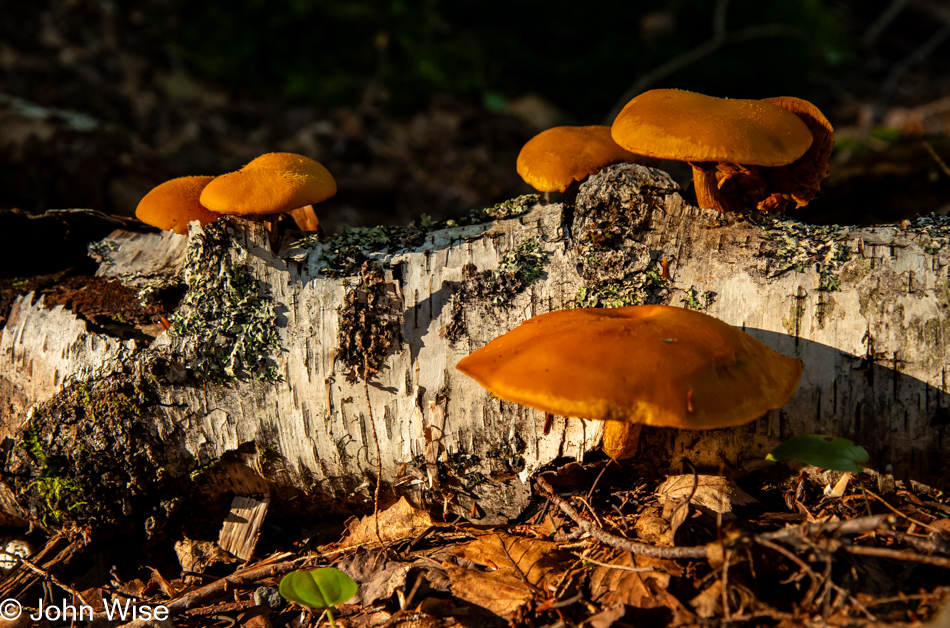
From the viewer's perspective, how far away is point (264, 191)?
2332 millimetres

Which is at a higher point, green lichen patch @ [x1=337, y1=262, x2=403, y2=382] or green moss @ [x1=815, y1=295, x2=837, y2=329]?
green moss @ [x1=815, y1=295, x2=837, y2=329]

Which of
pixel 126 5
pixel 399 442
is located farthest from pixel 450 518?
pixel 126 5

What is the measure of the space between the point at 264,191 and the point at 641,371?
66.7 inches

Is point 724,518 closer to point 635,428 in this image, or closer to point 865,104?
point 635,428

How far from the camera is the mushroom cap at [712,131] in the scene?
209 cm

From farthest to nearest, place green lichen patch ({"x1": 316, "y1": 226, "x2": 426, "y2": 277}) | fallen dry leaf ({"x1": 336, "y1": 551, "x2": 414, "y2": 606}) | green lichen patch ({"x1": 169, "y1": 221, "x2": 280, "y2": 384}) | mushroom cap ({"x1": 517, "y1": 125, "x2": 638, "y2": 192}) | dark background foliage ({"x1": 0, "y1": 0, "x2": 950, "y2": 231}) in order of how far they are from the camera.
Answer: dark background foliage ({"x1": 0, "y1": 0, "x2": 950, "y2": 231}) < mushroom cap ({"x1": 517, "y1": 125, "x2": 638, "y2": 192}) < green lichen patch ({"x1": 316, "y1": 226, "x2": 426, "y2": 277}) < green lichen patch ({"x1": 169, "y1": 221, "x2": 280, "y2": 384}) < fallen dry leaf ({"x1": 336, "y1": 551, "x2": 414, "y2": 606})

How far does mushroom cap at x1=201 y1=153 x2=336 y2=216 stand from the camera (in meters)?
2.31

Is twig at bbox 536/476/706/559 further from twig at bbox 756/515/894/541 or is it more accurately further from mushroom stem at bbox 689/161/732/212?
mushroom stem at bbox 689/161/732/212

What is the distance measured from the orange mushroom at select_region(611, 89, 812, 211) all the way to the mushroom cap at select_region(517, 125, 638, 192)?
425 mm

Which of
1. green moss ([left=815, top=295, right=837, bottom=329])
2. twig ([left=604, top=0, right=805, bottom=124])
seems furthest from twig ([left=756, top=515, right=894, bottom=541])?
twig ([left=604, top=0, right=805, bottom=124])

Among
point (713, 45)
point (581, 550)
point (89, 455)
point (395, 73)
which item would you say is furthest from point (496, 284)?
point (713, 45)

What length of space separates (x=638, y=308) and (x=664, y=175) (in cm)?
87

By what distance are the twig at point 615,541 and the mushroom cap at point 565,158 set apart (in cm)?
144

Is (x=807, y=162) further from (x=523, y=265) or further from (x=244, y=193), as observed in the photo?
(x=244, y=193)
